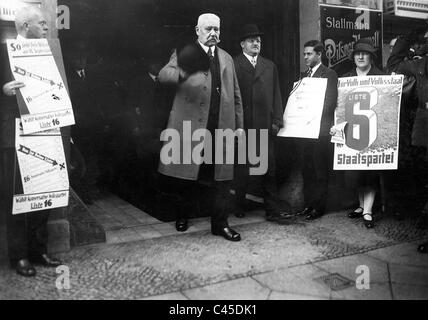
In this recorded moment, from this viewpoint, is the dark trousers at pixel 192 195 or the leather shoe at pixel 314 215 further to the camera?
the leather shoe at pixel 314 215

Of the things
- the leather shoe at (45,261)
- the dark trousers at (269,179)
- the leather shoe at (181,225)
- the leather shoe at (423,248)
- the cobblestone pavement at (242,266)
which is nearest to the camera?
the cobblestone pavement at (242,266)

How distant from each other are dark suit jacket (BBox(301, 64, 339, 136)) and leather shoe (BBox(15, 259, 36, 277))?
3.58 meters

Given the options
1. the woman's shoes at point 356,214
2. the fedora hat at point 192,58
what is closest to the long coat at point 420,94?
the woman's shoes at point 356,214

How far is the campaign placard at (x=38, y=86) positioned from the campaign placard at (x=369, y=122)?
3.23m

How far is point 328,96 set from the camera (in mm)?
5258

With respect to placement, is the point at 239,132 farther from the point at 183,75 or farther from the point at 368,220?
the point at 368,220

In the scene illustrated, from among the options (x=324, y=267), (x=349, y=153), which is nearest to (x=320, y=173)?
(x=349, y=153)

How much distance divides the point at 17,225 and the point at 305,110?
346 centimetres

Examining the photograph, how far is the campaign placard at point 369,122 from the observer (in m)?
5.07

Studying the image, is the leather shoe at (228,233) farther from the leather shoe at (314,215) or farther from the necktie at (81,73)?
the necktie at (81,73)

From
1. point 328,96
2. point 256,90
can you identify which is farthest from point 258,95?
point 328,96

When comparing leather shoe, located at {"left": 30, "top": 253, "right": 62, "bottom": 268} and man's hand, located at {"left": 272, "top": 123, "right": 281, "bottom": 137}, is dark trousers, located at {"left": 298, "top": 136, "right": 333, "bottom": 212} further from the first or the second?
leather shoe, located at {"left": 30, "top": 253, "right": 62, "bottom": 268}

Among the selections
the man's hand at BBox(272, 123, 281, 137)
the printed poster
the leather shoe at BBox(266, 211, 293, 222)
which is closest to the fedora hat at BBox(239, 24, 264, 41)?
the printed poster
